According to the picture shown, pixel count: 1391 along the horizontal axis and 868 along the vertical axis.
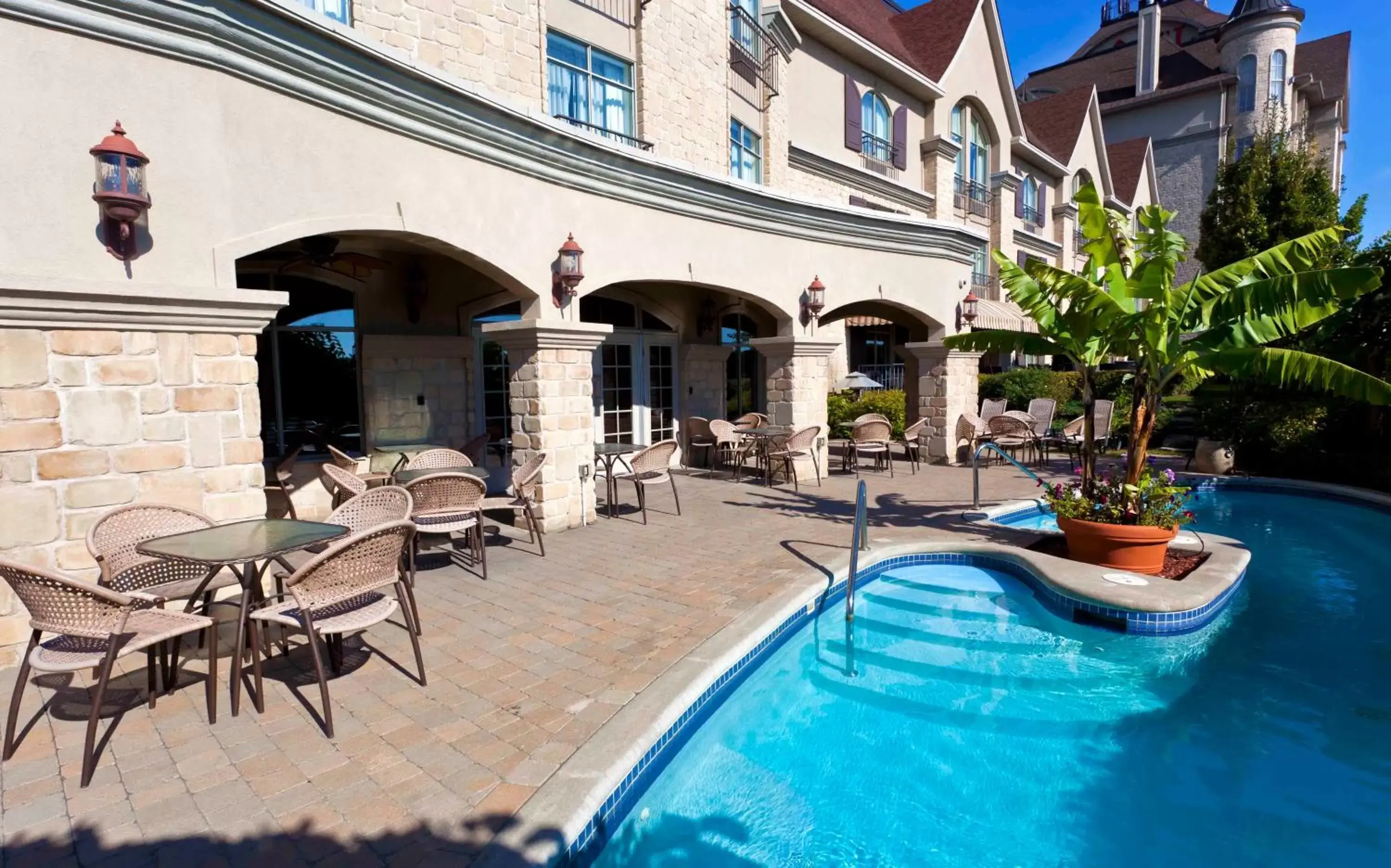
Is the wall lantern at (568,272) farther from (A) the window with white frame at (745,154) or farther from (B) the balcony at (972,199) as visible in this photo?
(B) the balcony at (972,199)

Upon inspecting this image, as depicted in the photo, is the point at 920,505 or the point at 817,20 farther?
the point at 817,20

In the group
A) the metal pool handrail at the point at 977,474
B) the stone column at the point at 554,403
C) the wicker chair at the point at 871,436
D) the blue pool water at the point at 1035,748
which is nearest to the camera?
the blue pool water at the point at 1035,748

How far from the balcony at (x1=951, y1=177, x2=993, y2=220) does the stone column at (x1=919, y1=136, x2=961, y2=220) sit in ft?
2.21

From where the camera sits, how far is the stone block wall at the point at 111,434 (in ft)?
16.0

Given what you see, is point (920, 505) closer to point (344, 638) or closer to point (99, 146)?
point (344, 638)

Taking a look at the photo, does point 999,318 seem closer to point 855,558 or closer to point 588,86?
point 588,86

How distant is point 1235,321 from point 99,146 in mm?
10582

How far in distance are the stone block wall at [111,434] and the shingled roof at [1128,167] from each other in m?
41.5

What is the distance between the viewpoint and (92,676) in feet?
15.6

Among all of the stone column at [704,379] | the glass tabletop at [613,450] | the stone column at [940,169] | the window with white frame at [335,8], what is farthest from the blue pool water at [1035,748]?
the stone column at [940,169]

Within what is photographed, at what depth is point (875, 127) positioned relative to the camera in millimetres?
21578

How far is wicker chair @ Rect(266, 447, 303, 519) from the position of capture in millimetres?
8203

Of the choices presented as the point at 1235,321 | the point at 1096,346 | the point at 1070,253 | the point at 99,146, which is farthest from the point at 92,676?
the point at 1070,253

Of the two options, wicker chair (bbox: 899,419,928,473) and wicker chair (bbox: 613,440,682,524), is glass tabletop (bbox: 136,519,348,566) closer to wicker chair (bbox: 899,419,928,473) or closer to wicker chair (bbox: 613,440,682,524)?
wicker chair (bbox: 613,440,682,524)
